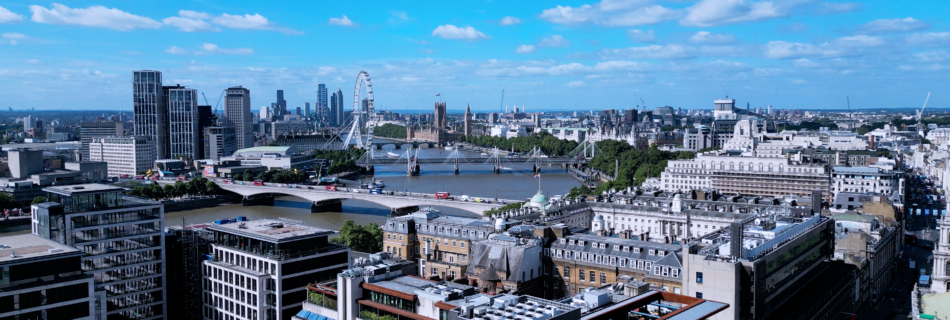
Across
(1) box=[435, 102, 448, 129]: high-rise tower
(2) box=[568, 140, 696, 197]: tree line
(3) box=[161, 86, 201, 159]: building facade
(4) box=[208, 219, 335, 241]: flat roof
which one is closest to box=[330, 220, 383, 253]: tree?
(4) box=[208, 219, 335, 241]: flat roof

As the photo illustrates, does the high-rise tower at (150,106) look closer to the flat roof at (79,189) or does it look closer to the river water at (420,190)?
the river water at (420,190)

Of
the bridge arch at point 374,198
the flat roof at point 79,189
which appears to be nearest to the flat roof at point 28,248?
the flat roof at point 79,189

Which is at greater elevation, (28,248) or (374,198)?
(28,248)

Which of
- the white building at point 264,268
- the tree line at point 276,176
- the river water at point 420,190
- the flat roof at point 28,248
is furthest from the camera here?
the tree line at point 276,176

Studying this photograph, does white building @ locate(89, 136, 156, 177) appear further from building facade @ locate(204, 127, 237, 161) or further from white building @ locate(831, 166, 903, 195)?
white building @ locate(831, 166, 903, 195)

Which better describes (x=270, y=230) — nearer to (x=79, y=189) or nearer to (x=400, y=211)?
(x=79, y=189)

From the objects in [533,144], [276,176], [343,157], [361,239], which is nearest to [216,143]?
[343,157]
